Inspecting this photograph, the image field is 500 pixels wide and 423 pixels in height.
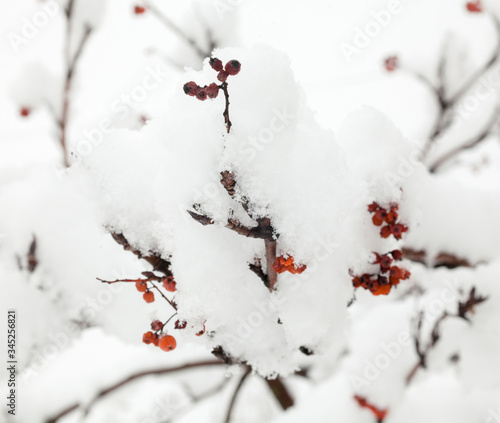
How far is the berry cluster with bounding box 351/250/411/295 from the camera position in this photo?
1.16 meters

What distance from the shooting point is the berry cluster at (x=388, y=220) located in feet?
3.82

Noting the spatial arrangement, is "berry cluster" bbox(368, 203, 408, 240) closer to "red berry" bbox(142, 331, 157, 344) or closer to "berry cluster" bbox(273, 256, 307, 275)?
"berry cluster" bbox(273, 256, 307, 275)

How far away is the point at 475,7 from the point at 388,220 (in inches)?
94.7

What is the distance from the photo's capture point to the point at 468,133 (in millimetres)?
2857

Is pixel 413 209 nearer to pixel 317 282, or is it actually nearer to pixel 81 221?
pixel 317 282

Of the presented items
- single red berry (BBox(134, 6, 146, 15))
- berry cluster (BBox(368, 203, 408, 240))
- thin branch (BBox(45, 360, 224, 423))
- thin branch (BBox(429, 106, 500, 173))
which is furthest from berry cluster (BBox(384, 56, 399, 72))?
thin branch (BBox(45, 360, 224, 423))

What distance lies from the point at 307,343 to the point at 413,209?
603 mm

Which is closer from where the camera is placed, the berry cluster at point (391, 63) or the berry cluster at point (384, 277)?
the berry cluster at point (384, 277)

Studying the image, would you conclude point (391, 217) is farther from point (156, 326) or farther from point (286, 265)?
point (156, 326)

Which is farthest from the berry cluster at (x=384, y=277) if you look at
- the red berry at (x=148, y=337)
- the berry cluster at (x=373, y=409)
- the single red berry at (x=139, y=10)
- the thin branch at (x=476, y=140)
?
the single red berry at (x=139, y=10)

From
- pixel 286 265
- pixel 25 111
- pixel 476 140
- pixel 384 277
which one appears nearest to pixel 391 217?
pixel 384 277

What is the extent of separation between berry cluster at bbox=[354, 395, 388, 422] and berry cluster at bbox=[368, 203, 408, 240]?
137 cm

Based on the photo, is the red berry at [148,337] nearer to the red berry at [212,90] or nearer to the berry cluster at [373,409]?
the red berry at [212,90]

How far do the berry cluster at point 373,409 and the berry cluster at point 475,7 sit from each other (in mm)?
2813
